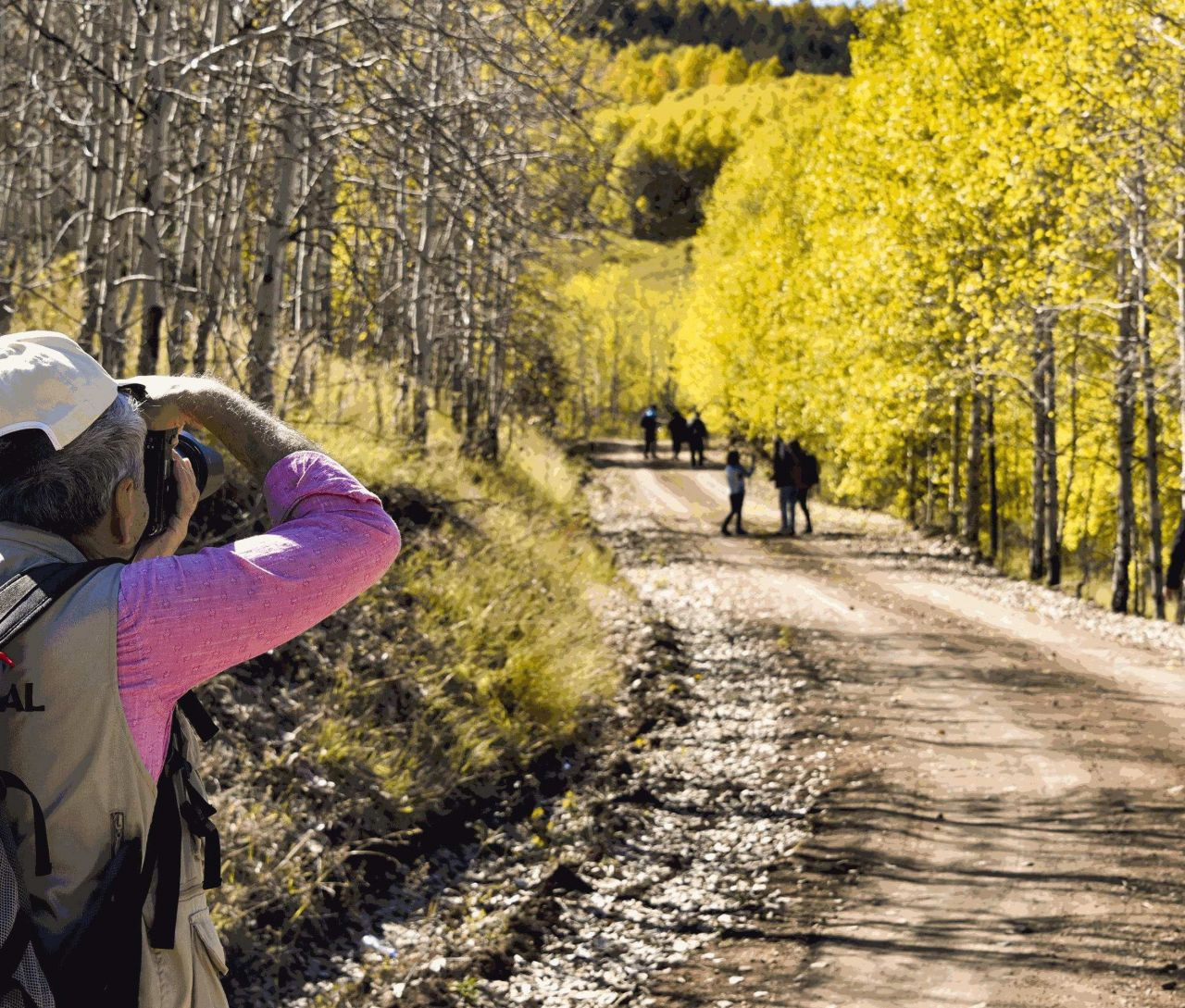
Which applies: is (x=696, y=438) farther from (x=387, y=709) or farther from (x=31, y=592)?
(x=31, y=592)

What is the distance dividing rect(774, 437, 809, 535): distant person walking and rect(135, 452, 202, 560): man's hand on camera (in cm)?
2162

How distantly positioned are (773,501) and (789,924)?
24500mm

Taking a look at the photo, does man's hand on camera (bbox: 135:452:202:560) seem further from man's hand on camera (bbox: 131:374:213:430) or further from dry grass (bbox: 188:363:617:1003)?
dry grass (bbox: 188:363:617:1003)

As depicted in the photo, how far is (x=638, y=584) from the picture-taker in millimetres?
18203

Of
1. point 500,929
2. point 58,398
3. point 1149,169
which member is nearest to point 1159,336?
point 1149,169

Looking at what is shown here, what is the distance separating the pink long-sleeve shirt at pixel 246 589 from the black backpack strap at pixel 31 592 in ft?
0.24

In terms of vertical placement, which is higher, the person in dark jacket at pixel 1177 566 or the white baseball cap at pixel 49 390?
the white baseball cap at pixel 49 390

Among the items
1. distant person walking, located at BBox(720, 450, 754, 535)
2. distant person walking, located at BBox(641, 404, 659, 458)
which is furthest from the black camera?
distant person walking, located at BBox(641, 404, 659, 458)

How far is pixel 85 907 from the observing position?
70.6 inches

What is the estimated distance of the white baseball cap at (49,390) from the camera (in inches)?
71.3

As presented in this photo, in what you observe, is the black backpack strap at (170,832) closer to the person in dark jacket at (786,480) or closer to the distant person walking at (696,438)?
the person in dark jacket at (786,480)

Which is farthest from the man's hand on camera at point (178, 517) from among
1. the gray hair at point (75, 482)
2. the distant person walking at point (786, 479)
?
the distant person walking at point (786, 479)

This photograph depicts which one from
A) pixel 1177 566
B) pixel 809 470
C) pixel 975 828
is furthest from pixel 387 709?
pixel 809 470

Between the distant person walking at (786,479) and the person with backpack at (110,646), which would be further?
the distant person walking at (786,479)
